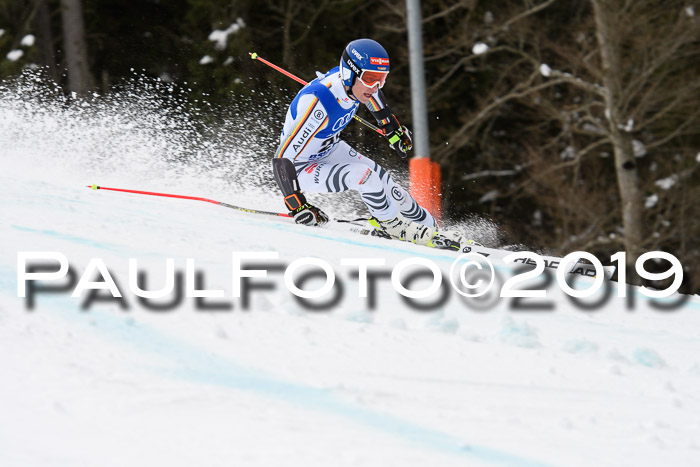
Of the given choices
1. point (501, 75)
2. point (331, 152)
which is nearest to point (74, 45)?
point (501, 75)

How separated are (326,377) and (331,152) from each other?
3.45m

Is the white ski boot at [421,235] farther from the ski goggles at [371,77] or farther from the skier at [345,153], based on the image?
the ski goggles at [371,77]

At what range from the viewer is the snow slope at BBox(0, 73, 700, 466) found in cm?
213

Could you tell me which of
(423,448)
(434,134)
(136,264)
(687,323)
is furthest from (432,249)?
(434,134)

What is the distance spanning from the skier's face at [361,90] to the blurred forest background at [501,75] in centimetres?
515

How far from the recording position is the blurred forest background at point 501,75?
→ 1053 cm

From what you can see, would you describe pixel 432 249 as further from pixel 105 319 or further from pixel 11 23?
pixel 11 23

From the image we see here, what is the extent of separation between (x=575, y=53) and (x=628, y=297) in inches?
290

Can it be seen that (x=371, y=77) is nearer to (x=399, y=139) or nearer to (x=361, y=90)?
(x=361, y=90)

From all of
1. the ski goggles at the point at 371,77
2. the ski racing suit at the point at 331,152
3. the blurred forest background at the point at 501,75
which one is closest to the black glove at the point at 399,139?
the ski racing suit at the point at 331,152

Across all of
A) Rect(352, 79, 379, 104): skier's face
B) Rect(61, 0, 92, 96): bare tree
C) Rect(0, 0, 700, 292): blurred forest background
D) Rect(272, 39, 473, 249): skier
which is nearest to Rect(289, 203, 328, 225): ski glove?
Rect(272, 39, 473, 249): skier

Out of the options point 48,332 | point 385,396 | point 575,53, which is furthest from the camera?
point 575,53

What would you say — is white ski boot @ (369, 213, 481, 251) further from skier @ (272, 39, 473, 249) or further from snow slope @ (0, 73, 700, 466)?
snow slope @ (0, 73, 700, 466)

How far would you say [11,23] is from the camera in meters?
15.4
